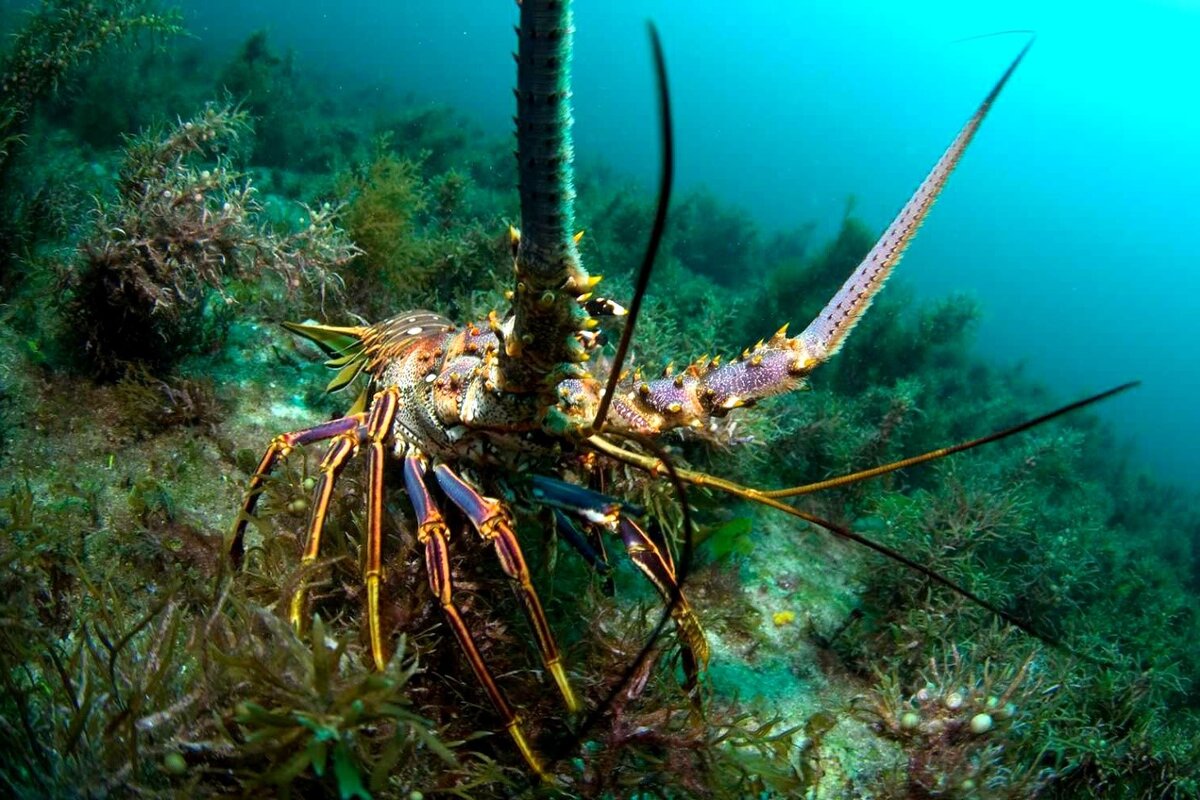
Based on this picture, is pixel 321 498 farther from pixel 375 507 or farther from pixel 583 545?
pixel 583 545

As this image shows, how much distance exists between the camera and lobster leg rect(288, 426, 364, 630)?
2.24 metres

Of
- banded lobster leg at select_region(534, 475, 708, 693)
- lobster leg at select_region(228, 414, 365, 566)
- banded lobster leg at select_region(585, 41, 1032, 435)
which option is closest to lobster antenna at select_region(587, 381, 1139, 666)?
banded lobster leg at select_region(585, 41, 1032, 435)

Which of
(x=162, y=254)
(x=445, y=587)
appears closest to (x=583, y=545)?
(x=445, y=587)

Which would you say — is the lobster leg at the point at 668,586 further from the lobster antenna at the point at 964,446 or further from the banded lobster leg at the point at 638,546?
the lobster antenna at the point at 964,446

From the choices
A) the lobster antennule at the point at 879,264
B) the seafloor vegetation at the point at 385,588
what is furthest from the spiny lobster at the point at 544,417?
the seafloor vegetation at the point at 385,588

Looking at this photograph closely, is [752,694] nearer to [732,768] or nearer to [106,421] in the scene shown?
[732,768]

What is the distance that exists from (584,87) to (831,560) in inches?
3107

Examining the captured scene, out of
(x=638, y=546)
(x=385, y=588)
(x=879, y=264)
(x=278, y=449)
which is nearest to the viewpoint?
(x=879, y=264)

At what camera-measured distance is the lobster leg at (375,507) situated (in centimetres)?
217

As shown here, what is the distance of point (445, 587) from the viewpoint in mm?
2287

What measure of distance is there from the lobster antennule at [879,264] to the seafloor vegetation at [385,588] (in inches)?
59.2

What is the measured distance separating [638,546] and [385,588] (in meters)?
1.10

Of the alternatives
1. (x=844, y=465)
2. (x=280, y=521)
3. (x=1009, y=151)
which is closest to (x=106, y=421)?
(x=280, y=521)

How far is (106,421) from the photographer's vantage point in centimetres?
359
